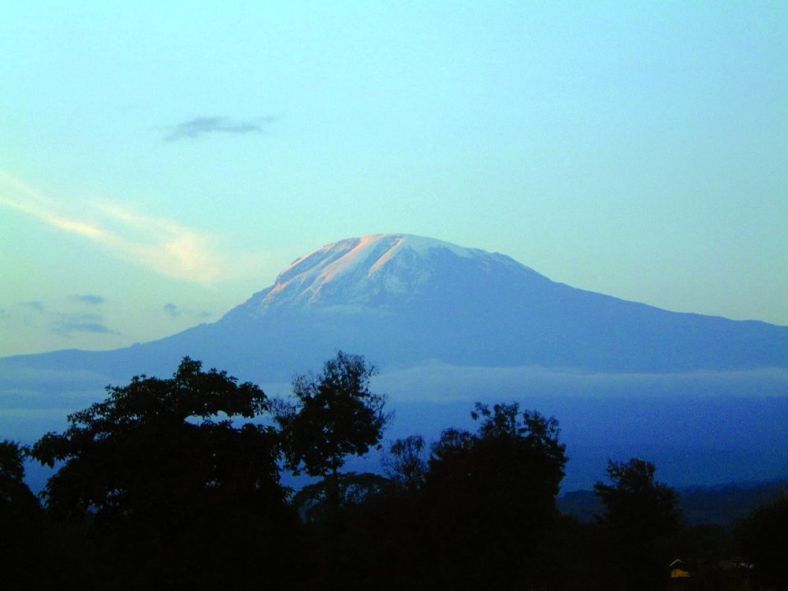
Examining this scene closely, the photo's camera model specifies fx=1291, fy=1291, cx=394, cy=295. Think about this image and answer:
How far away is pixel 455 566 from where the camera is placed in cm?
4034

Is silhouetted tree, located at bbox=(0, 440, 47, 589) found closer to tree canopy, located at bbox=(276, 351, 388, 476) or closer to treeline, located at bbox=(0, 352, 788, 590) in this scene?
treeline, located at bbox=(0, 352, 788, 590)

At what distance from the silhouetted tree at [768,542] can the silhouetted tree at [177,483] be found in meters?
22.7

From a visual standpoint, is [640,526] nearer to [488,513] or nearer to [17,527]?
[488,513]

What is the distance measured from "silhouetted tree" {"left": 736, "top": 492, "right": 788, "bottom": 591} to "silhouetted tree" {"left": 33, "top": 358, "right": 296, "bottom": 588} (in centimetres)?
2271

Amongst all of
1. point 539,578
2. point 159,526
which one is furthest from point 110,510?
point 539,578

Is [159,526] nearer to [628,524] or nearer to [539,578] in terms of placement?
[539,578]

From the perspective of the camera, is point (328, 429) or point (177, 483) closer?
point (177, 483)

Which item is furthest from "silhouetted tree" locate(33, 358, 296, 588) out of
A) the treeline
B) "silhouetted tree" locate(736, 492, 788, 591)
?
"silhouetted tree" locate(736, 492, 788, 591)

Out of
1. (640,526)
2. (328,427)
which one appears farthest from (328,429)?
(640,526)

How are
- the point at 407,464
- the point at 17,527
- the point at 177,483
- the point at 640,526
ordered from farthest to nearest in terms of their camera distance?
the point at 640,526, the point at 407,464, the point at 17,527, the point at 177,483

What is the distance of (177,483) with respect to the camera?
33000mm

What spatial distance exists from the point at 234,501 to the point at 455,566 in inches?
376

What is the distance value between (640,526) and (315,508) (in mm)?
13726

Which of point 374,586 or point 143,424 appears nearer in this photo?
point 143,424
